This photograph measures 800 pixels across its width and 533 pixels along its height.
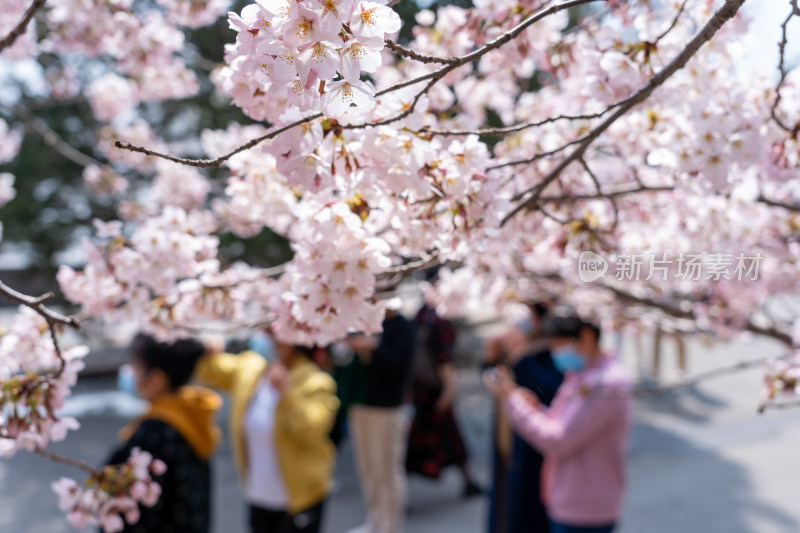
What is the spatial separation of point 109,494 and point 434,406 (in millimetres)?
3407

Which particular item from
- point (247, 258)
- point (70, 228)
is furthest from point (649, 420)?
point (70, 228)

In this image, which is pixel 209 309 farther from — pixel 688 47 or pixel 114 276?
pixel 688 47

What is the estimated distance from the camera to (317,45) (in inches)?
30.1

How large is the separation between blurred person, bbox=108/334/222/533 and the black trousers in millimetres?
589

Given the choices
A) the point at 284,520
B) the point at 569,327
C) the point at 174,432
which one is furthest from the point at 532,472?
the point at 174,432

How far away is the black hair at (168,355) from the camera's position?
240 centimetres

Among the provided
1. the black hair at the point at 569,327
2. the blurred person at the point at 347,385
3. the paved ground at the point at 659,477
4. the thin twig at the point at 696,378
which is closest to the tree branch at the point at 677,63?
A: the thin twig at the point at 696,378

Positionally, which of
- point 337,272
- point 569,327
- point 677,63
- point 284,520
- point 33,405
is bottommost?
point 284,520

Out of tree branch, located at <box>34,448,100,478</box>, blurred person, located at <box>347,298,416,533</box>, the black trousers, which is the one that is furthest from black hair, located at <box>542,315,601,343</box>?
tree branch, located at <box>34,448,100,478</box>

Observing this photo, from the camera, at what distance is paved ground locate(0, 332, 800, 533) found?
4.32 metres

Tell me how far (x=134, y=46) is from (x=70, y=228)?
5553mm

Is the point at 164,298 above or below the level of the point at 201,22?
below

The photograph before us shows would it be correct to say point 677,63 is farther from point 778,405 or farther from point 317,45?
point 778,405

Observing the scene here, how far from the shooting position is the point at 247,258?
6.84 m
